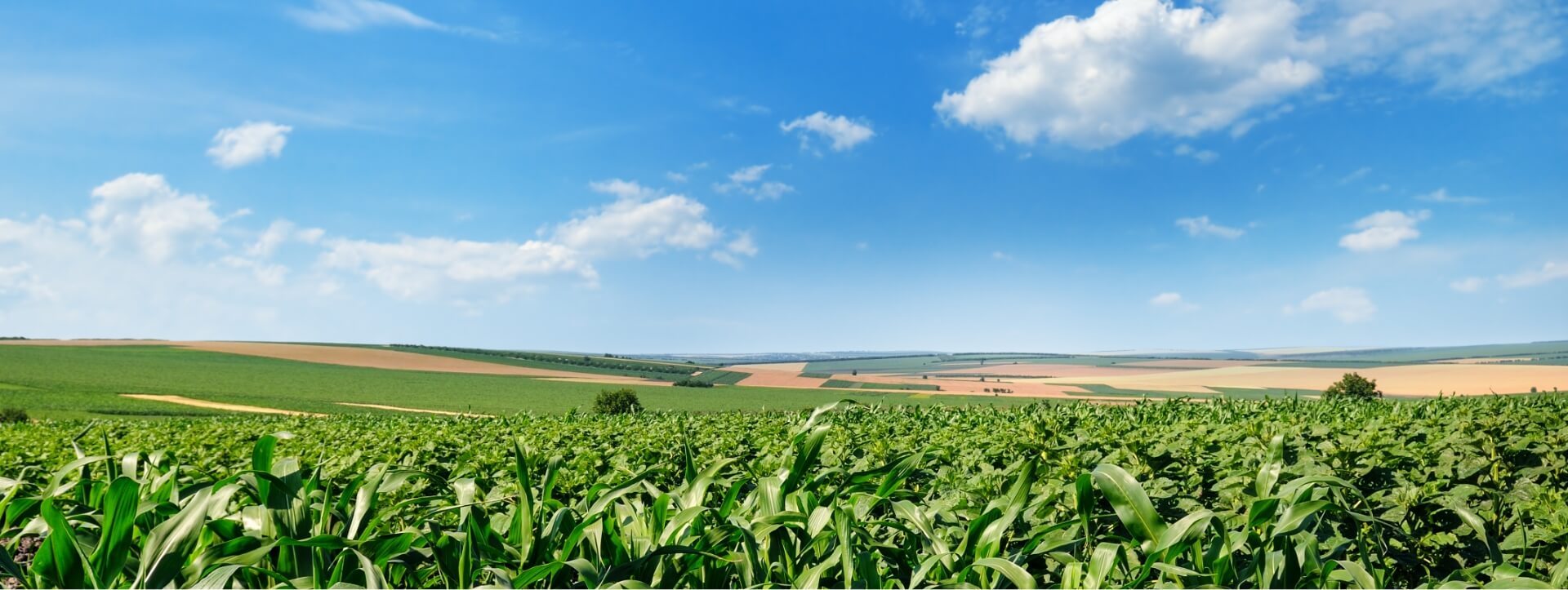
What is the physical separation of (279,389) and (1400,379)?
78.5 metres

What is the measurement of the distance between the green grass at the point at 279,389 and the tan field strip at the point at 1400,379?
2717 centimetres

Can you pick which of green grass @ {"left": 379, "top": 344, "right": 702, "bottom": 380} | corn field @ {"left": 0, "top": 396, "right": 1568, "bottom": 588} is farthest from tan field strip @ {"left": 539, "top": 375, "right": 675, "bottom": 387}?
corn field @ {"left": 0, "top": 396, "right": 1568, "bottom": 588}

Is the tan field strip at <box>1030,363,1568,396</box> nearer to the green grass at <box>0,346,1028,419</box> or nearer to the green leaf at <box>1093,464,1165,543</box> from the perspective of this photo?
the green grass at <box>0,346,1028,419</box>

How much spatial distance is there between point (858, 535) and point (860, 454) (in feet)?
11.0

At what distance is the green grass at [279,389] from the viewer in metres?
40.2

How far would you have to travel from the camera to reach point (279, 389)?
52.3m

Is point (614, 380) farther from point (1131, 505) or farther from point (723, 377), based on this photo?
point (1131, 505)

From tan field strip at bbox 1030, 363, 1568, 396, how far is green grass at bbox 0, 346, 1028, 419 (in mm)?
27166

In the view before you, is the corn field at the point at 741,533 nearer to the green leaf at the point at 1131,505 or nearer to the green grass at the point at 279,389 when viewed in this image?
the green leaf at the point at 1131,505

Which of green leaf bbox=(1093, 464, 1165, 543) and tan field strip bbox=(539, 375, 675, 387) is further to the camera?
tan field strip bbox=(539, 375, 675, 387)

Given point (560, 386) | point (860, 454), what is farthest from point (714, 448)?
point (560, 386)

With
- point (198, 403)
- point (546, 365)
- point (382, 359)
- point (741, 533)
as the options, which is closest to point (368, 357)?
point (382, 359)

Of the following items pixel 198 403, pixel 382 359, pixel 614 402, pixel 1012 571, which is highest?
pixel 1012 571

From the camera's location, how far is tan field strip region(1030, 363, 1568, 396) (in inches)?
1729
